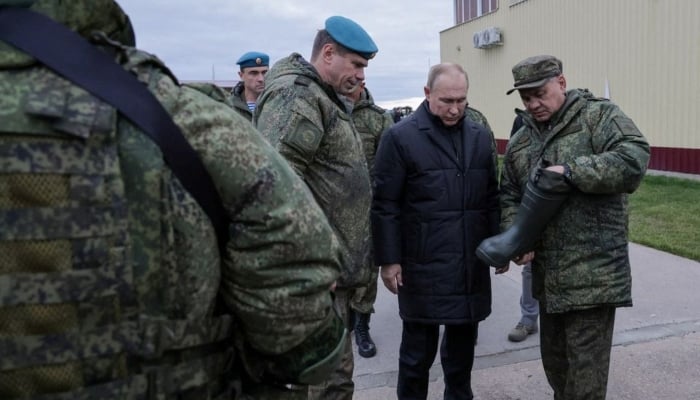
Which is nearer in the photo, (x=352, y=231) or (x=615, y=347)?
(x=352, y=231)

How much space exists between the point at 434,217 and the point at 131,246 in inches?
84.1

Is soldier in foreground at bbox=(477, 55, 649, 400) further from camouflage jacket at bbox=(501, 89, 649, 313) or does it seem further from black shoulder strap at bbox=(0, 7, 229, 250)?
black shoulder strap at bbox=(0, 7, 229, 250)

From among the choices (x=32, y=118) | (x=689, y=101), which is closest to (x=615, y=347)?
(x=32, y=118)

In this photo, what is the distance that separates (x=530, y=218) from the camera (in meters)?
2.84

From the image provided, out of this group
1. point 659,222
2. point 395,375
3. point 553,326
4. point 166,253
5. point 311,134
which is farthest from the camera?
point 659,222

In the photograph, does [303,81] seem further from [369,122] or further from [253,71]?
[253,71]

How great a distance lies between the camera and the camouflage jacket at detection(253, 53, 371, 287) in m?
2.59

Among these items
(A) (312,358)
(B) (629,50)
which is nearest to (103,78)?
(A) (312,358)

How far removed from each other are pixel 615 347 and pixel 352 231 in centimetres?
228

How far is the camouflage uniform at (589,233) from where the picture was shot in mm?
2775

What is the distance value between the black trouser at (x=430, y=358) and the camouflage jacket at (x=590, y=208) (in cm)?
54

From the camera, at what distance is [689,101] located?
36.9 feet

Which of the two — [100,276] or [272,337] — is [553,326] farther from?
[100,276]

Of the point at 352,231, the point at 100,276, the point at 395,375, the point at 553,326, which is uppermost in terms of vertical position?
the point at 100,276
